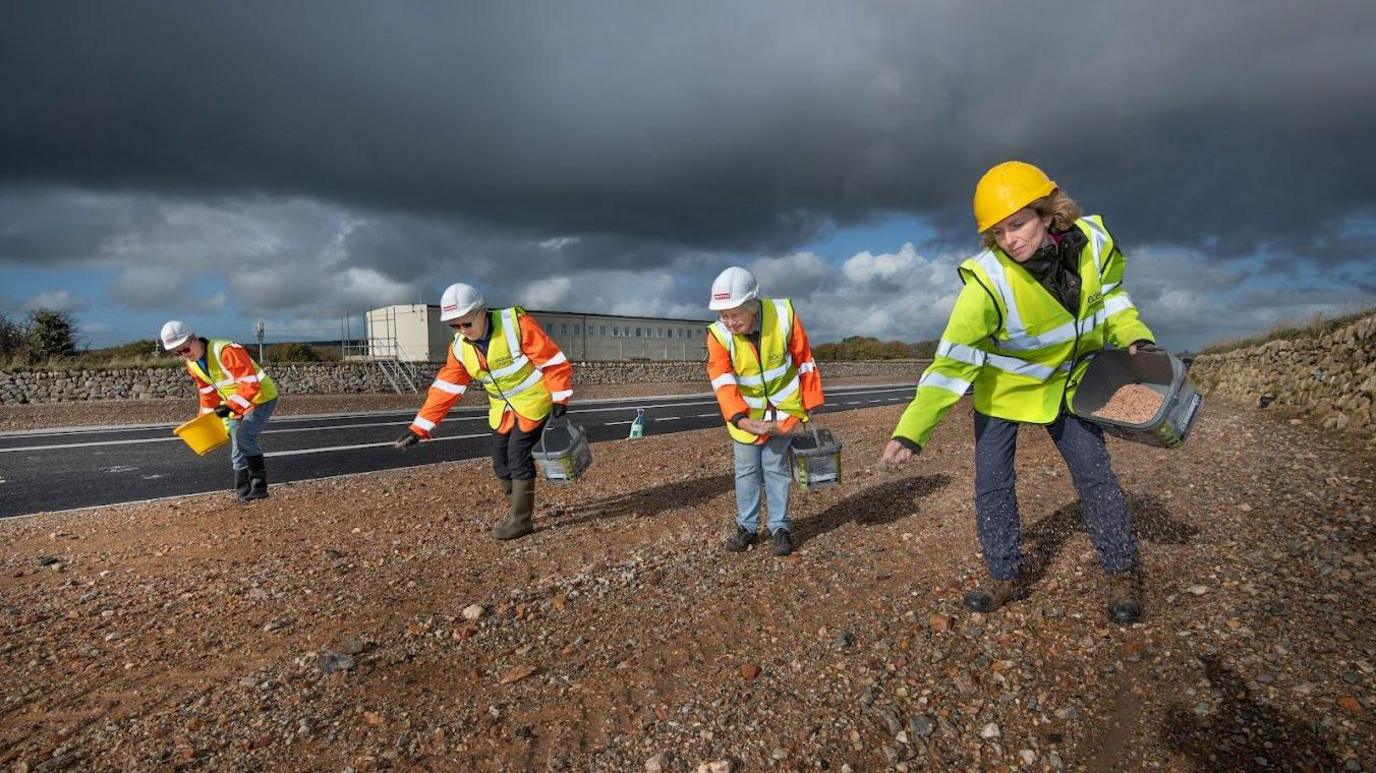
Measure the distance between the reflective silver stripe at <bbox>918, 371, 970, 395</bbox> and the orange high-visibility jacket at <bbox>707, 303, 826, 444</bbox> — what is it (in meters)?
1.24

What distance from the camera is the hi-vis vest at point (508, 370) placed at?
5285 mm

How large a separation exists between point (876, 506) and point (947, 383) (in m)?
2.68

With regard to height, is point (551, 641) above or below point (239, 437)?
below

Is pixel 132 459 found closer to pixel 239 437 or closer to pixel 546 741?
pixel 239 437

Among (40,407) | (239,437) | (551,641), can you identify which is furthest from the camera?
(40,407)

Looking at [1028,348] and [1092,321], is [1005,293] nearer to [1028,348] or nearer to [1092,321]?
[1028,348]

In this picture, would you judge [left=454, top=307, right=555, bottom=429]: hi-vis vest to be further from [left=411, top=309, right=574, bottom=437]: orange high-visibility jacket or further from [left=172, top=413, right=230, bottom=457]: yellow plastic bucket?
[left=172, top=413, right=230, bottom=457]: yellow plastic bucket

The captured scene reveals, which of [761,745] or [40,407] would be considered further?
[40,407]

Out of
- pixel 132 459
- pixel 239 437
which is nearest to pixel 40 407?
pixel 132 459

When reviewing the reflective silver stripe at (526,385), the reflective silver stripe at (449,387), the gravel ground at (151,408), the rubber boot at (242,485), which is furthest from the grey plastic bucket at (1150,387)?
the gravel ground at (151,408)

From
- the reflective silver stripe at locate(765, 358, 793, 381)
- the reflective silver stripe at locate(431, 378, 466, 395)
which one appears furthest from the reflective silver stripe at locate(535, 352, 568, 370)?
the reflective silver stripe at locate(765, 358, 793, 381)

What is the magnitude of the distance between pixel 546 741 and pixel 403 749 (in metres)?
0.52

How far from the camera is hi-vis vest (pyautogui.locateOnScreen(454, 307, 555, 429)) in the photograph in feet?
17.3

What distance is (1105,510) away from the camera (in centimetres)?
327
